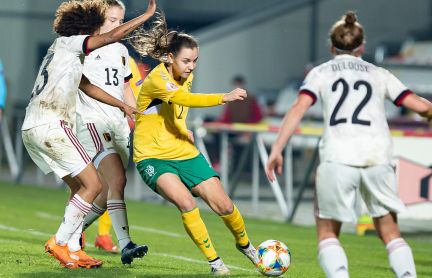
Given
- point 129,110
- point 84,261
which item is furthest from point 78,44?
point 84,261

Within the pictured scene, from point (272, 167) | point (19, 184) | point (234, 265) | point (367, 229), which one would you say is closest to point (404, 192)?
point (367, 229)

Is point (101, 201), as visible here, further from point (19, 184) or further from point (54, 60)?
point (19, 184)

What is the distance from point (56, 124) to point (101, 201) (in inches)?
47.7

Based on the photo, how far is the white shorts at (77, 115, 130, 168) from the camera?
10484 mm

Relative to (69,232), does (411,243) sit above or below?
below

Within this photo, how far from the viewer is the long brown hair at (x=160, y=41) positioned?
9594 millimetres

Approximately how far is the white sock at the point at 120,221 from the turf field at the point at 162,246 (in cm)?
22

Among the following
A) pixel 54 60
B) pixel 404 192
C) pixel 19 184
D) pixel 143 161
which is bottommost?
pixel 19 184

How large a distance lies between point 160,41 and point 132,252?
67.5 inches

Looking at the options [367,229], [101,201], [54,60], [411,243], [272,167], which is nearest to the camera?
[272,167]

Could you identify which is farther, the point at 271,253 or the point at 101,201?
the point at 101,201

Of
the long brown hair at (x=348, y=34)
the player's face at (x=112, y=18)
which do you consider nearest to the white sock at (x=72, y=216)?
the player's face at (x=112, y=18)

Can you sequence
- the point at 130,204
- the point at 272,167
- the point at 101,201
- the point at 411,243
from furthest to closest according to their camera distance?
1. the point at 130,204
2. the point at 411,243
3. the point at 101,201
4. the point at 272,167

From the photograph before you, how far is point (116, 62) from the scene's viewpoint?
10.7 meters
